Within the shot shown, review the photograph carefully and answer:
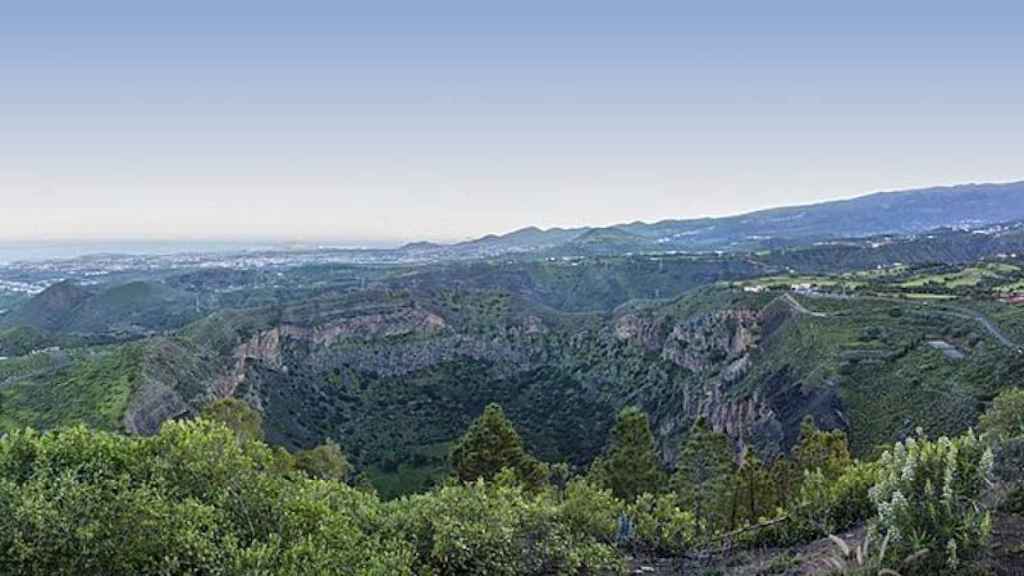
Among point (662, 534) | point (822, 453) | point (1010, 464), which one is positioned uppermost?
point (1010, 464)

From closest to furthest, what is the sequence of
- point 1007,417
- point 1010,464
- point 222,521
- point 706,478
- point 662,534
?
1. point 222,521
2. point 1010,464
3. point 662,534
4. point 1007,417
5. point 706,478

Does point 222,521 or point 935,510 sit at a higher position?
point 935,510

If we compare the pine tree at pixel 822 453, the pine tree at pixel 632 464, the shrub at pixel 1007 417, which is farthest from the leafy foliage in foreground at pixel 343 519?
the pine tree at pixel 632 464

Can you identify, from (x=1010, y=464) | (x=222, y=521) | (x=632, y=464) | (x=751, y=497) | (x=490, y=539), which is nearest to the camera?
(x=222, y=521)

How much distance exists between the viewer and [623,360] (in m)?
137

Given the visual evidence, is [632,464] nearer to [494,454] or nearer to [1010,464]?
[494,454]

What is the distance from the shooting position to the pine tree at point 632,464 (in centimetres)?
4825

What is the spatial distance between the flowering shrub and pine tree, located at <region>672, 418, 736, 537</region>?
21370 mm

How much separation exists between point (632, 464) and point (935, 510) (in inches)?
1252

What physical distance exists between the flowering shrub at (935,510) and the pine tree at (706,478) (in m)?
21.4

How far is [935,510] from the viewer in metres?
17.5

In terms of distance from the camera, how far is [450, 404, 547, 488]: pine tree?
4731 centimetres

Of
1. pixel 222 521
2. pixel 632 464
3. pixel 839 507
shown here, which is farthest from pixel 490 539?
pixel 632 464

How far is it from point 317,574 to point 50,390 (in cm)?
8467
